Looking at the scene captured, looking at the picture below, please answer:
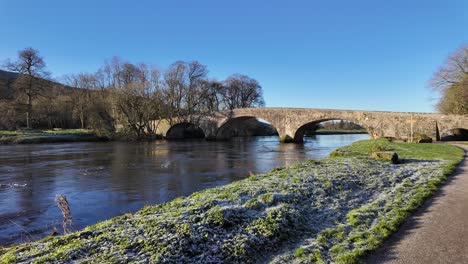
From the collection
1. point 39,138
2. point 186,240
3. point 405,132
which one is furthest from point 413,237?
point 39,138

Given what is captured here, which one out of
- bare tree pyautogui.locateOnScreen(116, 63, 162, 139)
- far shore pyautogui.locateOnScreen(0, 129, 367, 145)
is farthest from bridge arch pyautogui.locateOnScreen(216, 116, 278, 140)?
far shore pyautogui.locateOnScreen(0, 129, 367, 145)

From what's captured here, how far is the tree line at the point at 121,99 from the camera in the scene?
43.7m

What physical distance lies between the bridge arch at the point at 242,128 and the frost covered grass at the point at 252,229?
39090 mm

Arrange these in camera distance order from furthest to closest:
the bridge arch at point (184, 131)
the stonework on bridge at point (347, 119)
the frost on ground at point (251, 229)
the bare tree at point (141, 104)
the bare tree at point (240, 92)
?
the bare tree at point (240, 92) → the bridge arch at point (184, 131) → the bare tree at point (141, 104) → the stonework on bridge at point (347, 119) → the frost on ground at point (251, 229)

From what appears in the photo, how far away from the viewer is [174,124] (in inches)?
1981

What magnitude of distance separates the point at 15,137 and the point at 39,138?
2434 mm

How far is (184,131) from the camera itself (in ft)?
185

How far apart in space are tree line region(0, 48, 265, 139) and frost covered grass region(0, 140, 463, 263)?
4039cm

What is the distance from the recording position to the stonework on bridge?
2844 cm

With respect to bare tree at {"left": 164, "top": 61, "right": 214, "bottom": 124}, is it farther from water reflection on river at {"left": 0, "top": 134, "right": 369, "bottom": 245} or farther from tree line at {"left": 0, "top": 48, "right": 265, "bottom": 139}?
water reflection on river at {"left": 0, "top": 134, "right": 369, "bottom": 245}

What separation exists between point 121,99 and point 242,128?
2547cm

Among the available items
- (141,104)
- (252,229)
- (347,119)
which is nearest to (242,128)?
(141,104)

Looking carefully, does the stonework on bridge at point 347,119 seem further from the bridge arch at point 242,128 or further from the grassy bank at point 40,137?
the grassy bank at point 40,137

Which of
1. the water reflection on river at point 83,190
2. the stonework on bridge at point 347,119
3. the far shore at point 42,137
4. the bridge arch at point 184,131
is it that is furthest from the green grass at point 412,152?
the bridge arch at point 184,131
